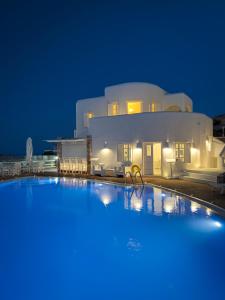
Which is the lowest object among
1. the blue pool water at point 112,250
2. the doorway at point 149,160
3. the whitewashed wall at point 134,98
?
the blue pool water at point 112,250

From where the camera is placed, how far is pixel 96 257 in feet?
16.3

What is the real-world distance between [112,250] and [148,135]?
35.9 ft

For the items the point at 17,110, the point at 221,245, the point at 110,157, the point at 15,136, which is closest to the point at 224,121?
the point at 110,157

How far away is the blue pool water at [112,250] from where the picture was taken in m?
3.89

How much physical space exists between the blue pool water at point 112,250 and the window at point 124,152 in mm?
6576

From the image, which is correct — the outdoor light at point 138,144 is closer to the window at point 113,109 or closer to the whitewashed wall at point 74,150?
the window at point 113,109

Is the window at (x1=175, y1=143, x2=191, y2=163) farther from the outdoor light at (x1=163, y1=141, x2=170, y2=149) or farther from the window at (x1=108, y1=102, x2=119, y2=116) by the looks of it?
the window at (x1=108, y1=102, x2=119, y2=116)

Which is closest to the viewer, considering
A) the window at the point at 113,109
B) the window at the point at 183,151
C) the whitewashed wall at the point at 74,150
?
the window at the point at 183,151

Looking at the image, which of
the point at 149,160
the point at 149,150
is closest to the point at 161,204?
the point at 149,160

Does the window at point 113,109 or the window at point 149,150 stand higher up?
the window at point 113,109

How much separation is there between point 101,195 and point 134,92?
32.6 ft

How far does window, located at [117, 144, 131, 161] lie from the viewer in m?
16.2

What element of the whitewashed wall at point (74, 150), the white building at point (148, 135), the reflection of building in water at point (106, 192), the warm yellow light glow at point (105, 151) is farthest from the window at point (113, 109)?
the reflection of building in water at point (106, 192)

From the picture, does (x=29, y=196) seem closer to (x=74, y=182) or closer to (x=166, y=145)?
(x=74, y=182)
